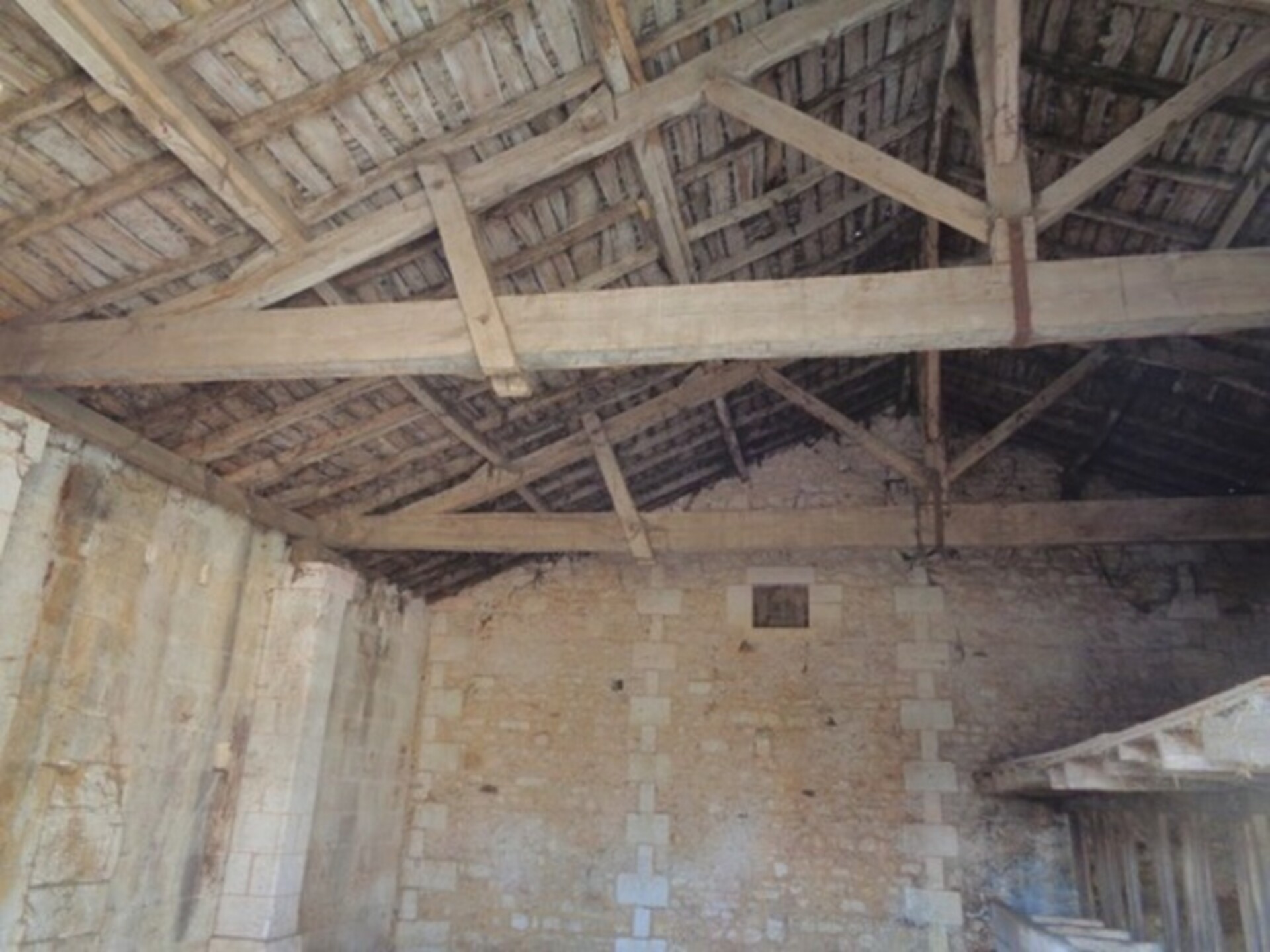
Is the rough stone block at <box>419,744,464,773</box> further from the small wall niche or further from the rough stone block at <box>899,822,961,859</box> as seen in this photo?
the rough stone block at <box>899,822,961,859</box>

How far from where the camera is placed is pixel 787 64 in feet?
13.1

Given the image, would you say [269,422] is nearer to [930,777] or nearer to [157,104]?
[157,104]

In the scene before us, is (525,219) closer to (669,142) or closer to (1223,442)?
(669,142)

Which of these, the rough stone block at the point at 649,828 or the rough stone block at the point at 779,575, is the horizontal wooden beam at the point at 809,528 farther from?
the rough stone block at the point at 649,828

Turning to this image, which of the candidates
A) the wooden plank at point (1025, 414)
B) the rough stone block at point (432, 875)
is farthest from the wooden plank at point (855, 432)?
the rough stone block at point (432, 875)

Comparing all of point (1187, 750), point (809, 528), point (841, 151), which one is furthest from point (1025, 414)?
point (1187, 750)

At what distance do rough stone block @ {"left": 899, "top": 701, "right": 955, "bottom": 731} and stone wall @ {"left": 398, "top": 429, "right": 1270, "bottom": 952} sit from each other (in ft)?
0.05

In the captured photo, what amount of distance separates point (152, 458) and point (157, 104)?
225cm

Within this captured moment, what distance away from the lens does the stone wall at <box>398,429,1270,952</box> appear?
21.4 feet

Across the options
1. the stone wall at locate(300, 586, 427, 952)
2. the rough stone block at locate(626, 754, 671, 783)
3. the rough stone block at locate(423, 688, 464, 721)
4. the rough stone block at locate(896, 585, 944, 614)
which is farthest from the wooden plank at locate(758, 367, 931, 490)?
the rough stone block at locate(423, 688, 464, 721)

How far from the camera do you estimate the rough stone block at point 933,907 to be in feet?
20.7

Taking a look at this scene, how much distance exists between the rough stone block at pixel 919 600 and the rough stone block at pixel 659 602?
1.65 m

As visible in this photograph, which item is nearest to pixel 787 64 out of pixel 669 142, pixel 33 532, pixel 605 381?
pixel 669 142

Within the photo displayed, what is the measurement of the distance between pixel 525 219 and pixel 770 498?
392 cm
